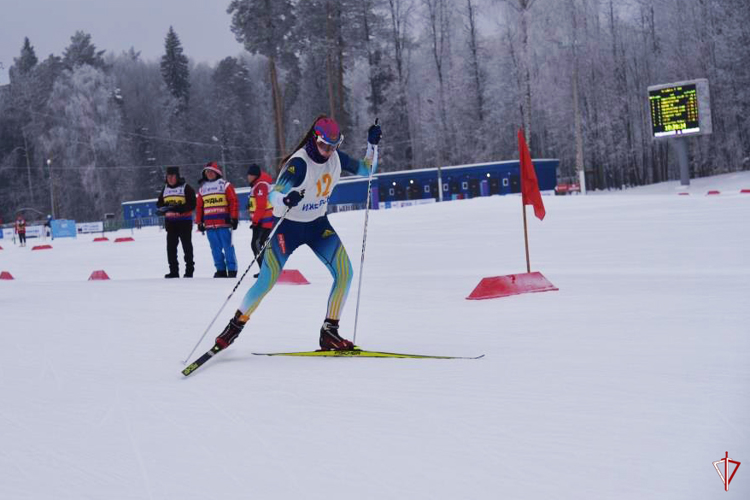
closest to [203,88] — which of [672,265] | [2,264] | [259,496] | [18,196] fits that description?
[18,196]

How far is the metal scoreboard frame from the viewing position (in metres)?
34.2

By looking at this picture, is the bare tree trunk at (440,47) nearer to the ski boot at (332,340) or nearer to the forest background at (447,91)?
the forest background at (447,91)

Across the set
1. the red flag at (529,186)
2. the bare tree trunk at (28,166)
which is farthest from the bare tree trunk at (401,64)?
the red flag at (529,186)

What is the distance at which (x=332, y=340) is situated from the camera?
5641mm

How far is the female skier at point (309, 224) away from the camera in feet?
18.0

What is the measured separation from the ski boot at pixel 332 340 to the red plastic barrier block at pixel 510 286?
3.13m

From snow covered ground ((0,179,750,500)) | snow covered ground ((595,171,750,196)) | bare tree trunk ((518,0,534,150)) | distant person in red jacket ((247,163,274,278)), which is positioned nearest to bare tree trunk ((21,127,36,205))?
bare tree trunk ((518,0,534,150))

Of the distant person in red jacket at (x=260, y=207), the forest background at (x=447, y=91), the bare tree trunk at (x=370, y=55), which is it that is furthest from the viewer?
the bare tree trunk at (x=370, y=55)

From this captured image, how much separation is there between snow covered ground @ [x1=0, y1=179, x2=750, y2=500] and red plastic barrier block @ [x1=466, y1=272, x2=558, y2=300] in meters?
0.24

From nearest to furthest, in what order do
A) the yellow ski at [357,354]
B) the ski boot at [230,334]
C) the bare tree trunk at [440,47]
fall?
the yellow ski at [357,354]
the ski boot at [230,334]
the bare tree trunk at [440,47]

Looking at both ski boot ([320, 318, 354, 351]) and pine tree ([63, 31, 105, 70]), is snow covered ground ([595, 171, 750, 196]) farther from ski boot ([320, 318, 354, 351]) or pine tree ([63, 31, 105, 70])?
pine tree ([63, 31, 105, 70])

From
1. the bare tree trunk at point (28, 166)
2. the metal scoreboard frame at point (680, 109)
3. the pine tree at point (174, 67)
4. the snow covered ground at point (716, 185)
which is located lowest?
the snow covered ground at point (716, 185)

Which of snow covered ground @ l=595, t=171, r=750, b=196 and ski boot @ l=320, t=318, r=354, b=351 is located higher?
snow covered ground @ l=595, t=171, r=750, b=196

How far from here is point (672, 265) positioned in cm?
1066
